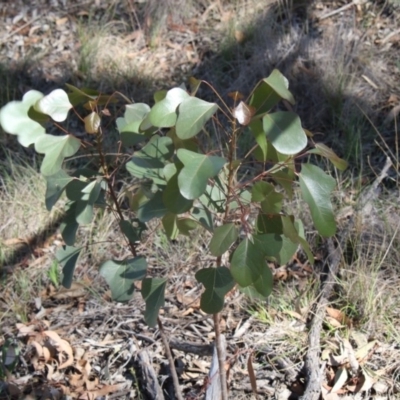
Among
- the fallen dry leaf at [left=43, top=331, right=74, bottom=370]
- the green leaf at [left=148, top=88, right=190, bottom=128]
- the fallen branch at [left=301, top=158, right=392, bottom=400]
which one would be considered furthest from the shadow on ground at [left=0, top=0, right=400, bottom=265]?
the green leaf at [left=148, top=88, right=190, bottom=128]

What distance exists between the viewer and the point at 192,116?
1587 millimetres

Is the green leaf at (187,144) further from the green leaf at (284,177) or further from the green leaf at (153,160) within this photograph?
the green leaf at (284,177)

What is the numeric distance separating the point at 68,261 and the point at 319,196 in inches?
33.5

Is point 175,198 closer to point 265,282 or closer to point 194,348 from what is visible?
point 265,282

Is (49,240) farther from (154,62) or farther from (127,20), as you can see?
(127,20)

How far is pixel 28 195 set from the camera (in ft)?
13.1

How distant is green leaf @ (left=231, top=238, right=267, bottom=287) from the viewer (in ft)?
5.44

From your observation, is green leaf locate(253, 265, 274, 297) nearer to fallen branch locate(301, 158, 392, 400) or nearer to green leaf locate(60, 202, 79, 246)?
green leaf locate(60, 202, 79, 246)

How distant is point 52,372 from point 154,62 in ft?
9.52

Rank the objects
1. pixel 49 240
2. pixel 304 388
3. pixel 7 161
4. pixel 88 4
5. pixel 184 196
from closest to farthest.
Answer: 1. pixel 184 196
2. pixel 304 388
3. pixel 49 240
4. pixel 7 161
5. pixel 88 4

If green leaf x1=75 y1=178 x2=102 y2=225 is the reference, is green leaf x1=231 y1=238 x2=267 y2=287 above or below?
below

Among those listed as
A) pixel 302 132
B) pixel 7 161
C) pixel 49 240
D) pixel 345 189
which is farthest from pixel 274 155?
pixel 7 161

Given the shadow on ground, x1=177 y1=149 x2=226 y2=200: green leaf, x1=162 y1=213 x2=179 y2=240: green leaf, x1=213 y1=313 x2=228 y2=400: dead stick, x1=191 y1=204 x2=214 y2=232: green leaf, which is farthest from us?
the shadow on ground

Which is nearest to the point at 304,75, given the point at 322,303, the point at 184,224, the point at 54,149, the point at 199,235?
the point at 199,235
